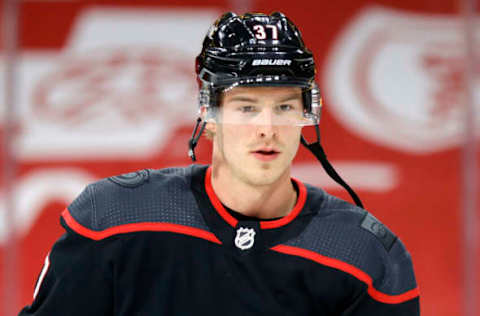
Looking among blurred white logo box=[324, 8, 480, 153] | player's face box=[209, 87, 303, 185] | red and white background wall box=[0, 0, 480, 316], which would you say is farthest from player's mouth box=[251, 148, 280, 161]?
blurred white logo box=[324, 8, 480, 153]

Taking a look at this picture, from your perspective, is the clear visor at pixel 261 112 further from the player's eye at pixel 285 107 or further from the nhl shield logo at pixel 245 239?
the nhl shield logo at pixel 245 239

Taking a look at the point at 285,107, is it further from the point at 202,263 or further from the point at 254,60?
the point at 202,263

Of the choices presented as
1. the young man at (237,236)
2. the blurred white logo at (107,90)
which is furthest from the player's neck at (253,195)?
the blurred white logo at (107,90)

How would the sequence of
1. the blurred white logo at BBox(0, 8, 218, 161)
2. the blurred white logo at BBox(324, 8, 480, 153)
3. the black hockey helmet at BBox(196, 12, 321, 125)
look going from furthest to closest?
the blurred white logo at BBox(324, 8, 480, 153) → the blurred white logo at BBox(0, 8, 218, 161) → the black hockey helmet at BBox(196, 12, 321, 125)

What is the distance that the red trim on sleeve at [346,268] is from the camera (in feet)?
4.37

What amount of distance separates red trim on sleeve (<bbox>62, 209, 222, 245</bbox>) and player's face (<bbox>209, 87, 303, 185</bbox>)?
0.14m

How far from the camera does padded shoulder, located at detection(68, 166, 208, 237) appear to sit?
1324 mm

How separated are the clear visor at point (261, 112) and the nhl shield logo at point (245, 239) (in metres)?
0.22

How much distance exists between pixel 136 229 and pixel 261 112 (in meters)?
0.34

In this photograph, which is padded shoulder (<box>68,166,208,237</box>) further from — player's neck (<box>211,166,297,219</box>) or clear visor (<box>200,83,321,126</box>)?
clear visor (<box>200,83,321,126</box>)

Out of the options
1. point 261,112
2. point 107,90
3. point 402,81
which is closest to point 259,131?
point 261,112

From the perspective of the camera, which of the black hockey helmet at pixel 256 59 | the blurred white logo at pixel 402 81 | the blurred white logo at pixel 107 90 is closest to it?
the black hockey helmet at pixel 256 59

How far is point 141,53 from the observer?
336 centimetres

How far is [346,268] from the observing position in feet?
4.38
